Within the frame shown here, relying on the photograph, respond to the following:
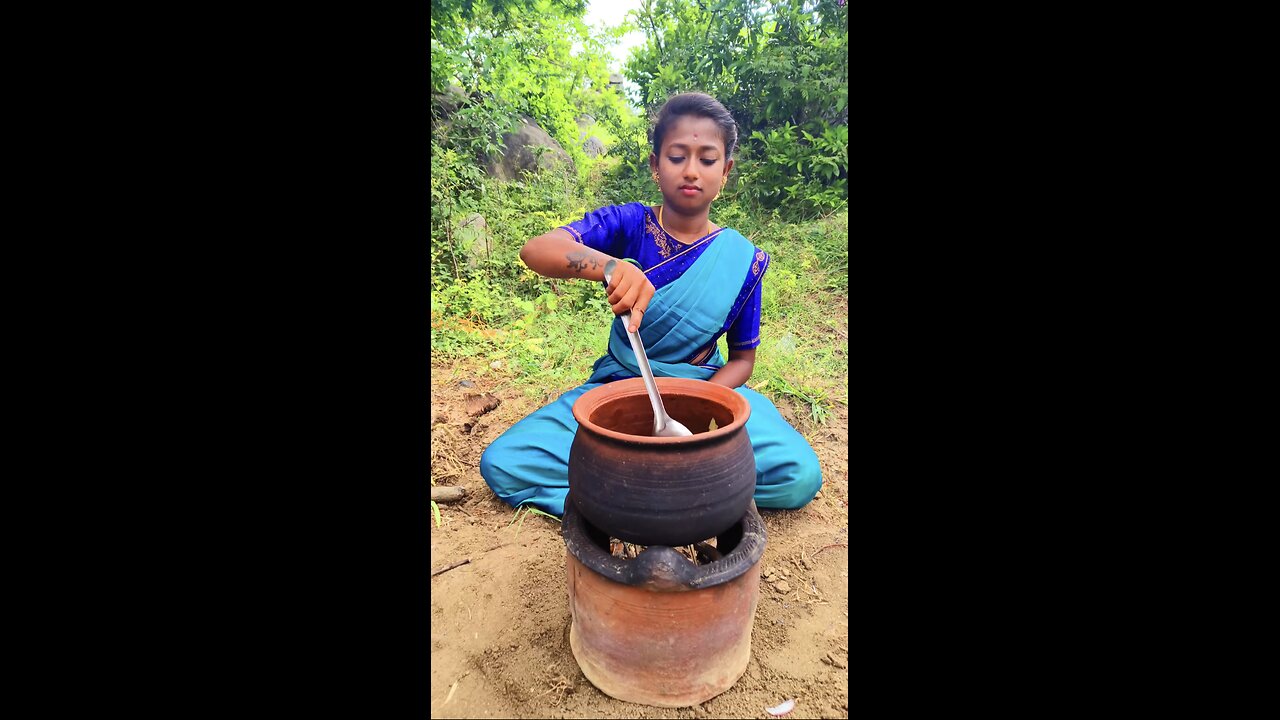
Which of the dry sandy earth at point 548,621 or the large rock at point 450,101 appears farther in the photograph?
the large rock at point 450,101

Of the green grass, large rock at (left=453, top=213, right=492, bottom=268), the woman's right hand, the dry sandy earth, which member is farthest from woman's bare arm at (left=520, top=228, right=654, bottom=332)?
large rock at (left=453, top=213, right=492, bottom=268)

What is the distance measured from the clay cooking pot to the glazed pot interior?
19cm

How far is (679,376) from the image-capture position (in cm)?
259

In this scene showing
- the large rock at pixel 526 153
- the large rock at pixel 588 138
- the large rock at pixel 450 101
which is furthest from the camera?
the large rock at pixel 526 153

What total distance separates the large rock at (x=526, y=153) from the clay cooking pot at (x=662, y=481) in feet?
14.5

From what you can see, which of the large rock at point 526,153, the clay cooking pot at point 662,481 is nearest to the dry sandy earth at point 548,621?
the clay cooking pot at point 662,481

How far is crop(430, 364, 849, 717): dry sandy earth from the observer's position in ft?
6.03

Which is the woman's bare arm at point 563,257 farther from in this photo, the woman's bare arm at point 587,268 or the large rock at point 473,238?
the large rock at point 473,238

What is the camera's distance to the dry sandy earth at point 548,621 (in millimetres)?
1839

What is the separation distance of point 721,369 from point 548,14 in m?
3.60

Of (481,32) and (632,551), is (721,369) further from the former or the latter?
(481,32)

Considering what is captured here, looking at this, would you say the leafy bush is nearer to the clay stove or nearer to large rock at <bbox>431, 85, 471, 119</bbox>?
large rock at <bbox>431, 85, 471, 119</bbox>

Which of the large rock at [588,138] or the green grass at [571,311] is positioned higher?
the large rock at [588,138]

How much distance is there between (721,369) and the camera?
8.75 feet
